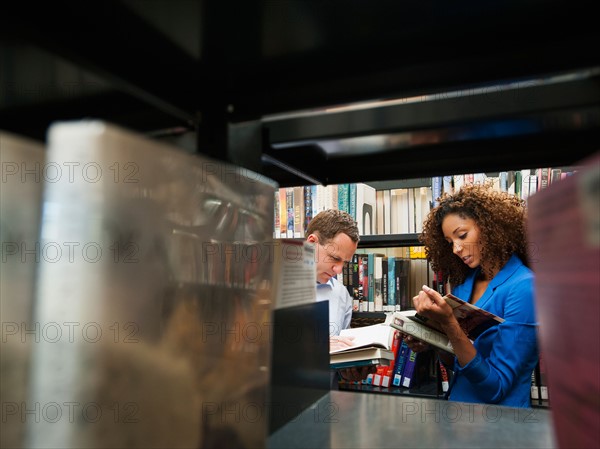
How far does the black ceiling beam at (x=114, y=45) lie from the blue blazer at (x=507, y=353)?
47.8 inches

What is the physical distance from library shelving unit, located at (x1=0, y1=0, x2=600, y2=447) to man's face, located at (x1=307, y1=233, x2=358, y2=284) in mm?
1521

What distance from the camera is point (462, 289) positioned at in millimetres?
1729

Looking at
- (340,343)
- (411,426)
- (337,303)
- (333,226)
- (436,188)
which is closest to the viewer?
(411,426)

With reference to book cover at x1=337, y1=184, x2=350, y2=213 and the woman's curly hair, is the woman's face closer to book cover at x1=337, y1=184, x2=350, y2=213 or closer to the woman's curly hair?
the woman's curly hair

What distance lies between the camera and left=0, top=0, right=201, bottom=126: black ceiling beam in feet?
0.89

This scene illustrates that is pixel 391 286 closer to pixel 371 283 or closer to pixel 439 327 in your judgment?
pixel 371 283

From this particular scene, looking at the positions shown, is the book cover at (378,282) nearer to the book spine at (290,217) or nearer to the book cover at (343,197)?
the book cover at (343,197)

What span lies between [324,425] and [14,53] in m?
0.45

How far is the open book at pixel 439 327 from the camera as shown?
4.45 feet

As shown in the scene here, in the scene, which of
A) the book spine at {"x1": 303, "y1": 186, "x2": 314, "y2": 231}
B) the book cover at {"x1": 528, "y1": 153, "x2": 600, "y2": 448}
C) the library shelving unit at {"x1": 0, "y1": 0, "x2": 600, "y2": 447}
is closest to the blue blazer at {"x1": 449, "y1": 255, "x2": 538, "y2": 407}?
the library shelving unit at {"x1": 0, "y1": 0, "x2": 600, "y2": 447}

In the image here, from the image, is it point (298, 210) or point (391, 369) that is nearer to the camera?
point (391, 369)

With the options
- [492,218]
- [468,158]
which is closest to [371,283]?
[492,218]

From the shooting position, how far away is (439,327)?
146 cm

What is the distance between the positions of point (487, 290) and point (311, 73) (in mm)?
1318
